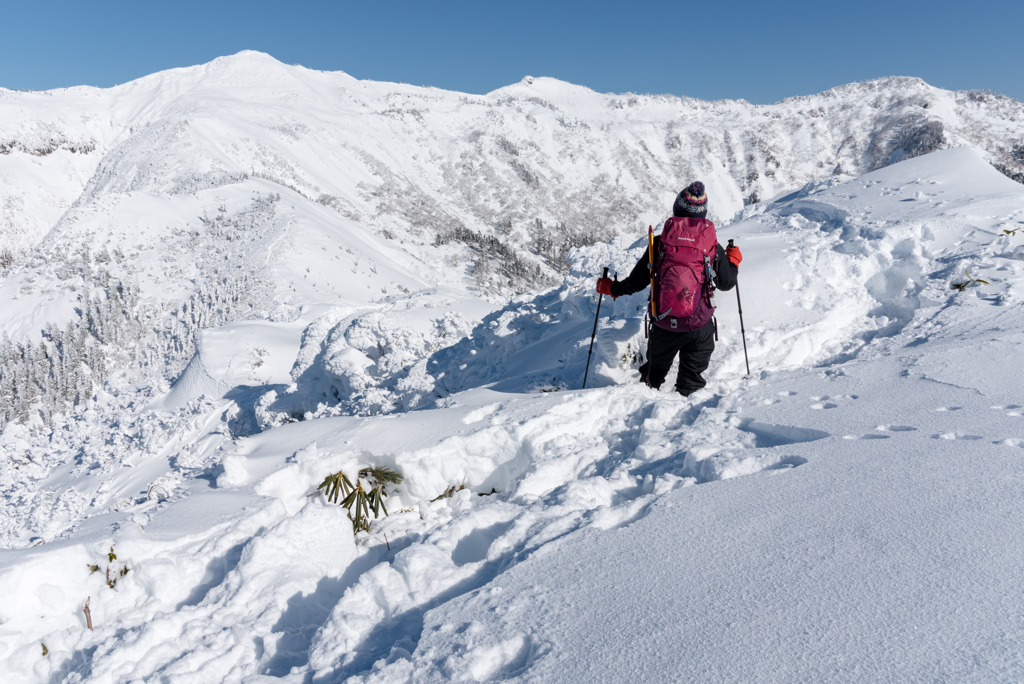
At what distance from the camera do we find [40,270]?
26625 mm

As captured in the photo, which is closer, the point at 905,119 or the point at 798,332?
the point at 798,332

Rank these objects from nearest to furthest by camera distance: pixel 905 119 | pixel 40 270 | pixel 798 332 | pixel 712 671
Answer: pixel 712 671 → pixel 798 332 → pixel 40 270 → pixel 905 119

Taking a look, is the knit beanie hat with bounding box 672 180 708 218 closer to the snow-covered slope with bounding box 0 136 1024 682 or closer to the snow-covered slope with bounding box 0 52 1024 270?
the snow-covered slope with bounding box 0 136 1024 682

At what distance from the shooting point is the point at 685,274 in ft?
15.3

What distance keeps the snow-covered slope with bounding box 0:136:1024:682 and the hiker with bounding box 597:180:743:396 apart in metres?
0.40

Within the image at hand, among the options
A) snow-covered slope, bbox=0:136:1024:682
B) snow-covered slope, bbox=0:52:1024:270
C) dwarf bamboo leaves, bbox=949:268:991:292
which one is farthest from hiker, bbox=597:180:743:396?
snow-covered slope, bbox=0:52:1024:270

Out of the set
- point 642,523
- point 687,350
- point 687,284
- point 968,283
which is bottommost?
point 642,523

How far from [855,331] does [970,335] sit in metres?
1.27

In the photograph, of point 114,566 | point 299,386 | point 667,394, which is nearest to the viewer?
point 114,566

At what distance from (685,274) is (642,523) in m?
2.70

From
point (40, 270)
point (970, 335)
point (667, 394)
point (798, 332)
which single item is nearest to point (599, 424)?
point (667, 394)

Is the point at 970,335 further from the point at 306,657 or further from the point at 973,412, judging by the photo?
the point at 306,657

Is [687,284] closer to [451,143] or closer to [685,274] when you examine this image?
[685,274]

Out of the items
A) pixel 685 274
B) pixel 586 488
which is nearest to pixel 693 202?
pixel 685 274
